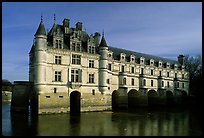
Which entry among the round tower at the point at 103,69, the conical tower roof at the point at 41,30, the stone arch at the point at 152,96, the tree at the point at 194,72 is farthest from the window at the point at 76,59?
the tree at the point at 194,72

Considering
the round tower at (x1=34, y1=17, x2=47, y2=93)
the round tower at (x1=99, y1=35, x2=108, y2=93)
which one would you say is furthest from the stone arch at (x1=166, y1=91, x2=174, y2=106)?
the round tower at (x1=34, y1=17, x2=47, y2=93)

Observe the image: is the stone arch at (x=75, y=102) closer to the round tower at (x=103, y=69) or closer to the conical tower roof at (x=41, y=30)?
the round tower at (x=103, y=69)

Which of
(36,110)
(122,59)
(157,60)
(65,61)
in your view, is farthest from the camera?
(157,60)

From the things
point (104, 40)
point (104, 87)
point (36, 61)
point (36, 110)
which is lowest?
point (36, 110)

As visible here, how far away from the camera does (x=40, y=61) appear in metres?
30.9

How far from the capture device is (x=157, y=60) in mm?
54844

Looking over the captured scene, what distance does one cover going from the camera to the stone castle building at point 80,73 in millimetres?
31250

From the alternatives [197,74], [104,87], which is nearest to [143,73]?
[104,87]

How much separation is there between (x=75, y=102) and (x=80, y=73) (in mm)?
4750

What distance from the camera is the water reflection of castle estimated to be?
31250mm

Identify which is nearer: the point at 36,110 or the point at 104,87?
the point at 36,110

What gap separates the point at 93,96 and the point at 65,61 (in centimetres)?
700

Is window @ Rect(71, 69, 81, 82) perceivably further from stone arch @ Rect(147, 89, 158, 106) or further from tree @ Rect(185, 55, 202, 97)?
tree @ Rect(185, 55, 202, 97)

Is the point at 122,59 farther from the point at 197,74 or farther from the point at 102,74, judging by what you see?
the point at 197,74
